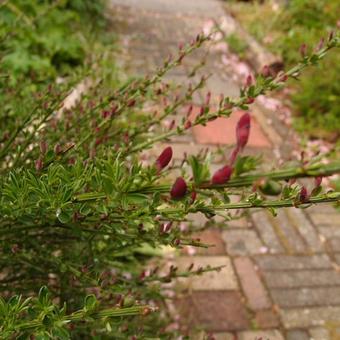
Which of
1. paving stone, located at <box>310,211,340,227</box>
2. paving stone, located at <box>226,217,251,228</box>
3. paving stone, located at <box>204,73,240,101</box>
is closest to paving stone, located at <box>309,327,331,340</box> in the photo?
paving stone, located at <box>226,217,251,228</box>

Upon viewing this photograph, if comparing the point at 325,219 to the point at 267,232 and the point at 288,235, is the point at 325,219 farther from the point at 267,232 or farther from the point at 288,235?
the point at 267,232

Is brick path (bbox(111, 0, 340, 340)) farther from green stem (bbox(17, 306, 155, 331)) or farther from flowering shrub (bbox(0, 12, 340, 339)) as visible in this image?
green stem (bbox(17, 306, 155, 331))

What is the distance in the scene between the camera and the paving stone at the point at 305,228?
3129 mm

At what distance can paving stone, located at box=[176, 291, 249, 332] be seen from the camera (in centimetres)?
241

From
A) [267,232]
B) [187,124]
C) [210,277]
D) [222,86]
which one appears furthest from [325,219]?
[187,124]

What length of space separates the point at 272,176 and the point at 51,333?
0.50 meters

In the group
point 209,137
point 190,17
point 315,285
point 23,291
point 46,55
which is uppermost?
point 190,17

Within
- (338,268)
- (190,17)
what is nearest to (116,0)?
(190,17)

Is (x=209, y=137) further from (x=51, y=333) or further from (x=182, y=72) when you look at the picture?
(x=51, y=333)

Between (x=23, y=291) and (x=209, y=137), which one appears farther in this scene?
(x=209, y=137)

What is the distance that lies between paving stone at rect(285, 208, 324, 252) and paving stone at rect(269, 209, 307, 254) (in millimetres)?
41

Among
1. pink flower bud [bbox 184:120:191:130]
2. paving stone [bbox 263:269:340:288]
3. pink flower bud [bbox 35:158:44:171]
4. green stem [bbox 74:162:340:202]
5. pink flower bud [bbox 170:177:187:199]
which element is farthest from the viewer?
paving stone [bbox 263:269:340:288]

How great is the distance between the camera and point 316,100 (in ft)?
15.6

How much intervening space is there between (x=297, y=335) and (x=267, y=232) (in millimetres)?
849
